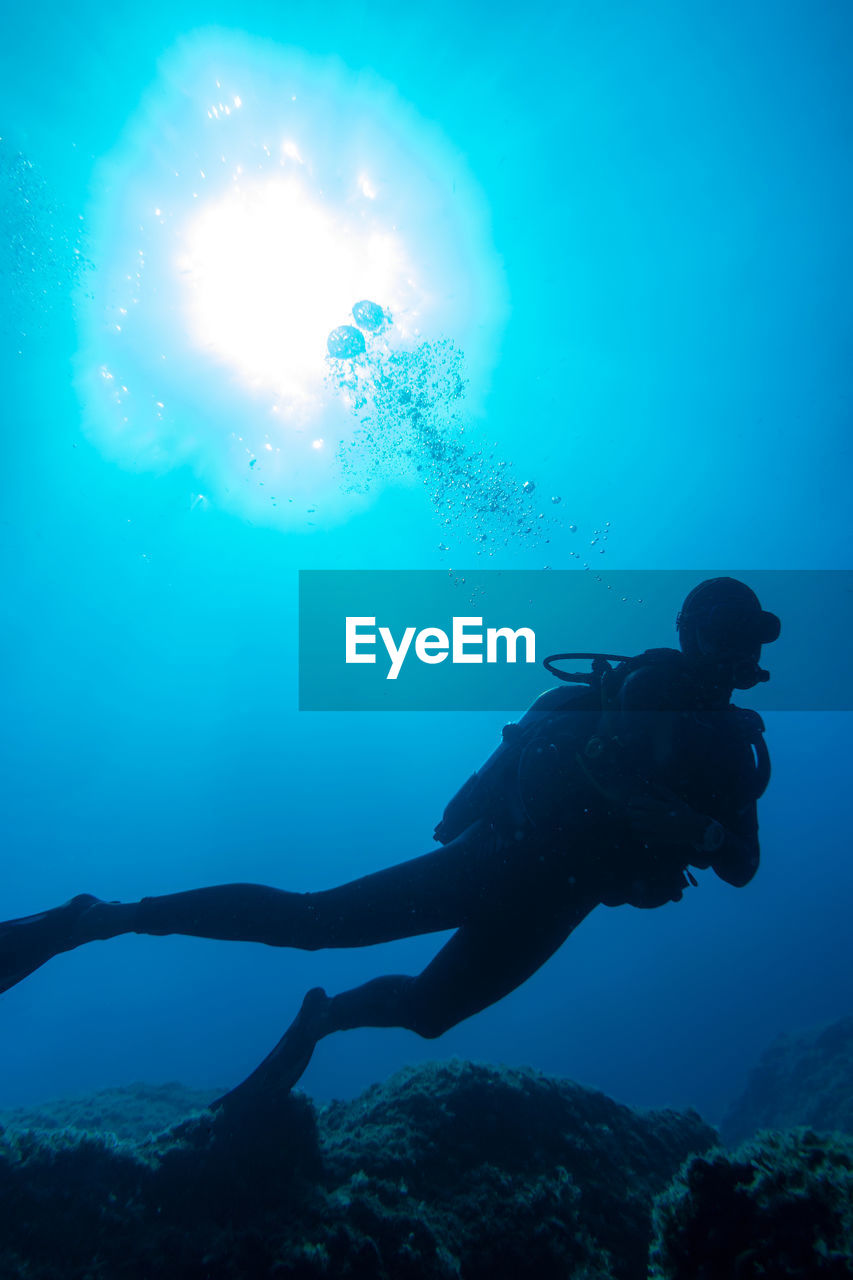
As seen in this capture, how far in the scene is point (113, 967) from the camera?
63281mm

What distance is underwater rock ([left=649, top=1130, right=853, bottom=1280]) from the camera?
1.55 meters

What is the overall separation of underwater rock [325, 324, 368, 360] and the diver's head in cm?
1384

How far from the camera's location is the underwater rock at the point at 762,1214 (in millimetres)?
1554

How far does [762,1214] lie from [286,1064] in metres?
2.66

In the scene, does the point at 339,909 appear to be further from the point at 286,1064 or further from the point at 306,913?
the point at 286,1064

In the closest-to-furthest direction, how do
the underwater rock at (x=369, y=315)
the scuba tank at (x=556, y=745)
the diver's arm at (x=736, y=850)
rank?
the diver's arm at (x=736, y=850) → the scuba tank at (x=556, y=745) → the underwater rock at (x=369, y=315)

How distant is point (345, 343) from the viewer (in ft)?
45.8

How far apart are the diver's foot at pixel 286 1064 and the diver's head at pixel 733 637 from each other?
3.19 meters

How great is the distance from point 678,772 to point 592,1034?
7653cm

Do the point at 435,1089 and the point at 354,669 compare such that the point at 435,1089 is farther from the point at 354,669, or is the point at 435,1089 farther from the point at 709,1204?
the point at 354,669

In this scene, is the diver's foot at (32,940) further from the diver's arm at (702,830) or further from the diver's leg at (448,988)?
the diver's arm at (702,830)

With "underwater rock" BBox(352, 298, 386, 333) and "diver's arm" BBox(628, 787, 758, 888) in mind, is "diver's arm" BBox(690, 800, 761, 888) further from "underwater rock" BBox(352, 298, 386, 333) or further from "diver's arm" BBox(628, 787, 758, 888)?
"underwater rock" BBox(352, 298, 386, 333)
